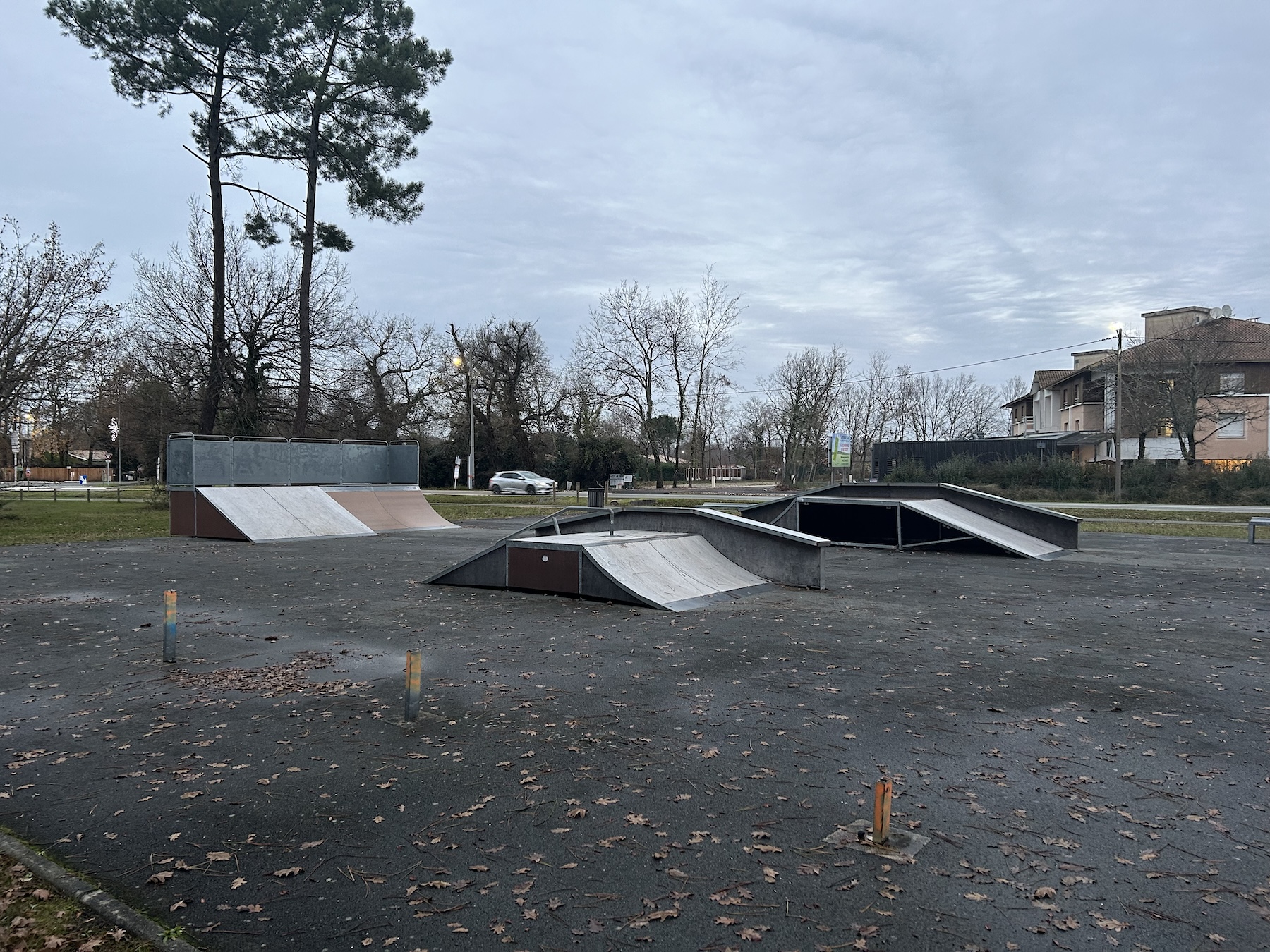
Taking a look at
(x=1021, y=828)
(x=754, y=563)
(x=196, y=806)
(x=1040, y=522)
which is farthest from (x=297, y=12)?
(x=1021, y=828)

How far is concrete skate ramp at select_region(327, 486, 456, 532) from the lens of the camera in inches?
959

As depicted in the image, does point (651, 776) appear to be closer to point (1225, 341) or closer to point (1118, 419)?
point (1118, 419)

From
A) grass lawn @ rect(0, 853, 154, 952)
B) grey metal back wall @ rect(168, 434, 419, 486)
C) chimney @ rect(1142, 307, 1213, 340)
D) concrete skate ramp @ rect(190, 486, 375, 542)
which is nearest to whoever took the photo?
grass lawn @ rect(0, 853, 154, 952)

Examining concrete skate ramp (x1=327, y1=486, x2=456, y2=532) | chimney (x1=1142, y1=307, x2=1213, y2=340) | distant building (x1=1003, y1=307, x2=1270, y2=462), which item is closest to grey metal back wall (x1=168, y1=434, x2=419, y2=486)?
concrete skate ramp (x1=327, y1=486, x2=456, y2=532)

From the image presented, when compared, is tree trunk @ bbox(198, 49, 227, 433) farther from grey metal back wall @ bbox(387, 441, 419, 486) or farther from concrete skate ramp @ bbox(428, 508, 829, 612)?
concrete skate ramp @ bbox(428, 508, 829, 612)

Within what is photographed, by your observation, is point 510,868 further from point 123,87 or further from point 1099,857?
point 123,87

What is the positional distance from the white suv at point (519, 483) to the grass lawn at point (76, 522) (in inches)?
701

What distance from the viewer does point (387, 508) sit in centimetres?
2519

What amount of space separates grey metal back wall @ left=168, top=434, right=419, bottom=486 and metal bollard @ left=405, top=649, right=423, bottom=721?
60.9 ft

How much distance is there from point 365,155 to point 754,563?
71.4 feet

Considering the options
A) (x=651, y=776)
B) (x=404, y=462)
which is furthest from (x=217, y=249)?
(x=651, y=776)

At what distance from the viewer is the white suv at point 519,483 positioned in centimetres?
4356

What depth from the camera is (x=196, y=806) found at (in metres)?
4.27

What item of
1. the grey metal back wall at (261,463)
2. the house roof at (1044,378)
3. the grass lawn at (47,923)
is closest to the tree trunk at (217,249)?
the grey metal back wall at (261,463)
